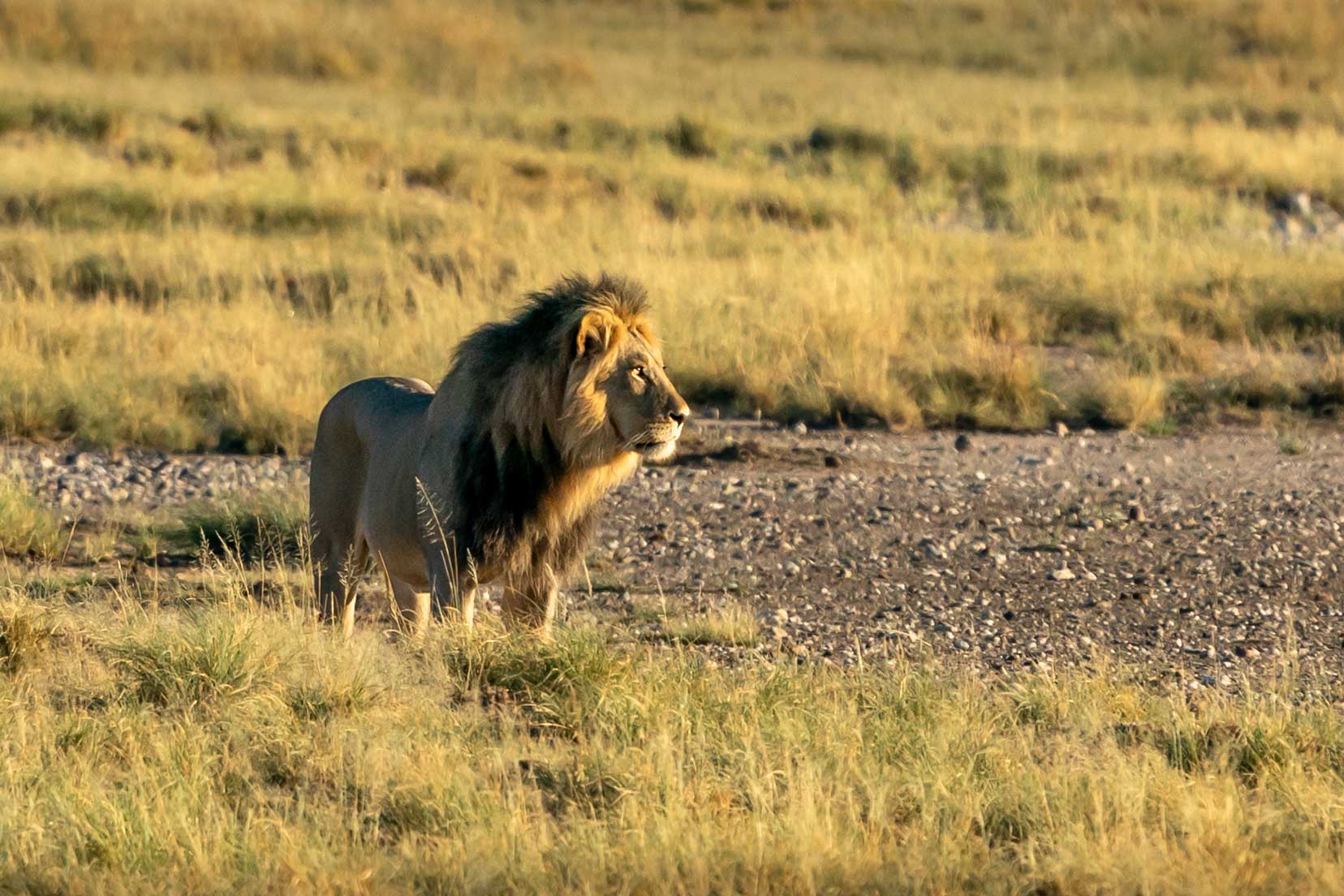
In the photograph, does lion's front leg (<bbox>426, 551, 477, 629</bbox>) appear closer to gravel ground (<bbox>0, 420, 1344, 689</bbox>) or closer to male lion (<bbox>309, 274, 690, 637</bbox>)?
male lion (<bbox>309, 274, 690, 637</bbox>)

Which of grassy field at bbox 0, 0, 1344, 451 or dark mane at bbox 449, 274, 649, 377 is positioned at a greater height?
dark mane at bbox 449, 274, 649, 377

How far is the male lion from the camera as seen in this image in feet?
19.5

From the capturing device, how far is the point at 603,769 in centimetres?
523

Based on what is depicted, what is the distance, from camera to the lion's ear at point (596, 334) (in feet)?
19.3

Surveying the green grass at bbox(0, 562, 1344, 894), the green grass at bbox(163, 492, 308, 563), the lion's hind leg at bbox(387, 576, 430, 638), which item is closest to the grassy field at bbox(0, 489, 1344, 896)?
the green grass at bbox(0, 562, 1344, 894)

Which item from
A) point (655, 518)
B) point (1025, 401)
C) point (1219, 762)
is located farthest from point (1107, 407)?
point (1219, 762)

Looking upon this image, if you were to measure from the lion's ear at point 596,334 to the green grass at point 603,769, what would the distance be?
37.1 inches

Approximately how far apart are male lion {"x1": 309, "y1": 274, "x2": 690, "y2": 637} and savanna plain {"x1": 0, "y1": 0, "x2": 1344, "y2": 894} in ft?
0.87

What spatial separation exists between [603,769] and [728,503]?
452cm

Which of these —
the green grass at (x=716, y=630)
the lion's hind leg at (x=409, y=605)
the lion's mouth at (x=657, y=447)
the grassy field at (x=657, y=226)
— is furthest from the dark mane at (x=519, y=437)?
the grassy field at (x=657, y=226)

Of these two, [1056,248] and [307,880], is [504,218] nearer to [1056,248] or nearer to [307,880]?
[1056,248]

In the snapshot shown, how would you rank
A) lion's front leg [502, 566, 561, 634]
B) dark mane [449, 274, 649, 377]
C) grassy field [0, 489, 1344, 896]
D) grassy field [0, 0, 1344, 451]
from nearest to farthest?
grassy field [0, 489, 1344, 896] < dark mane [449, 274, 649, 377] < lion's front leg [502, 566, 561, 634] < grassy field [0, 0, 1344, 451]

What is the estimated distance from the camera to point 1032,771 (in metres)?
5.11

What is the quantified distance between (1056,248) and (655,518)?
24.9ft
